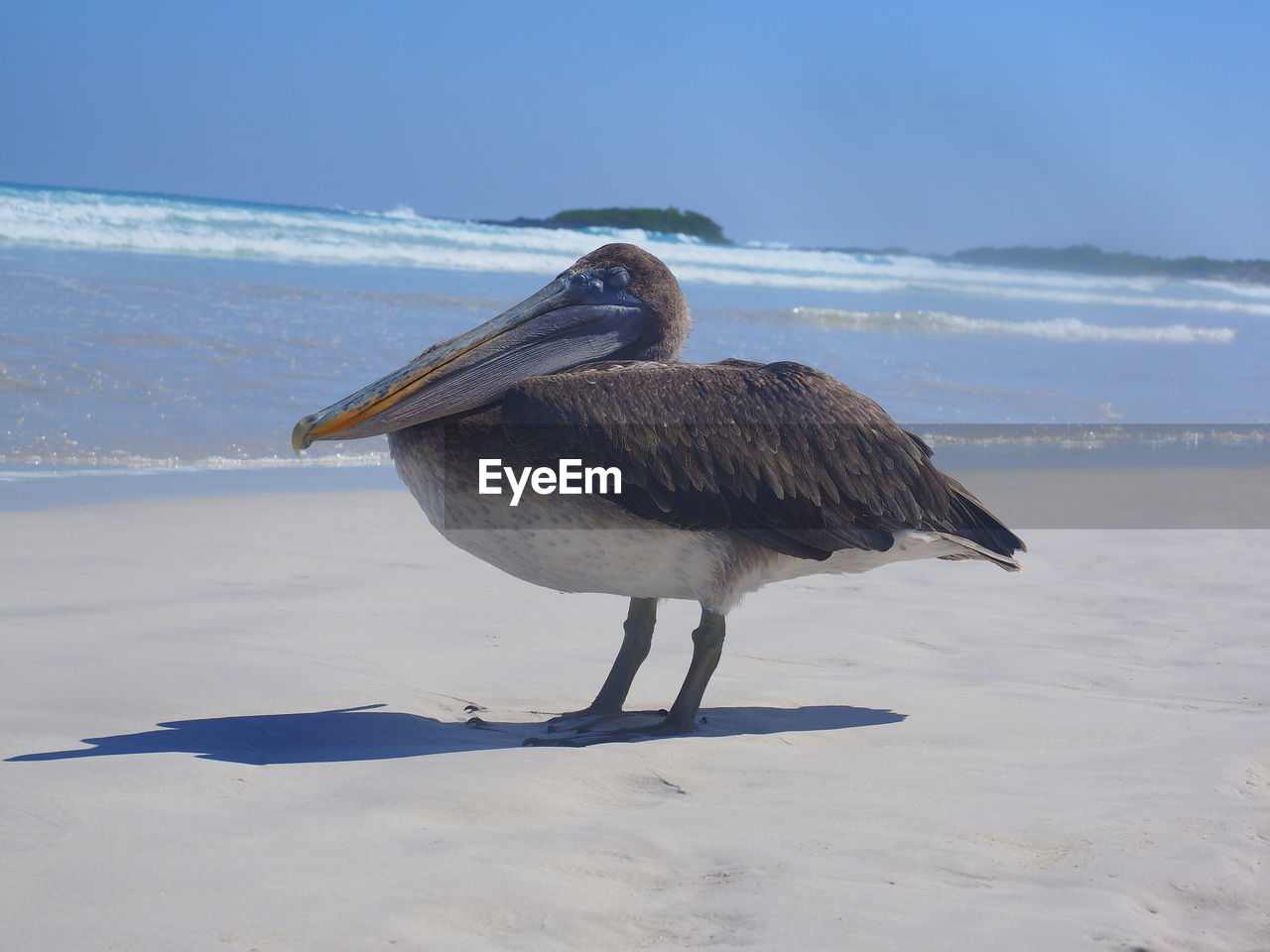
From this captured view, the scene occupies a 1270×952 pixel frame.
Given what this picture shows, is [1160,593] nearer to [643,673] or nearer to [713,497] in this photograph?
[643,673]

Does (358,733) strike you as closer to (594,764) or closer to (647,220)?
(594,764)

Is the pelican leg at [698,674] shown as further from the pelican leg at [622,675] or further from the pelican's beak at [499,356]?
the pelican's beak at [499,356]

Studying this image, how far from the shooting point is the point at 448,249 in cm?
2906

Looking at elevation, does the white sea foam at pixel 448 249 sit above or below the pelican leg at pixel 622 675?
above

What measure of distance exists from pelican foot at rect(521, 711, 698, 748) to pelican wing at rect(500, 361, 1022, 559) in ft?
1.83

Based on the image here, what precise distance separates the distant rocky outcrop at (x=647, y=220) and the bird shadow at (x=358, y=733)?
5185 cm

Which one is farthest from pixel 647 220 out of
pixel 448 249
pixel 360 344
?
pixel 360 344

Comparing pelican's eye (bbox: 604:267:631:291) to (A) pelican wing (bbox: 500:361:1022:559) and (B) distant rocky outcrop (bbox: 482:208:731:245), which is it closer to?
(A) pelican wing (bbox: 500:361:1022:559)

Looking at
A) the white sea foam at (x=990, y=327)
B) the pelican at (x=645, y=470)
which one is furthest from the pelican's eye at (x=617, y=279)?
the white sea foam at (x=990, y=327)

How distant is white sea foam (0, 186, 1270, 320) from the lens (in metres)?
23.9

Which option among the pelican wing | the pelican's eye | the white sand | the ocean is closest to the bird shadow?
the white sand

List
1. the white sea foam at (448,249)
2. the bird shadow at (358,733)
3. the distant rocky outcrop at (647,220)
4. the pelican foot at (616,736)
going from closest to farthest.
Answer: the bird shadow at (358,733)
the pelican foot at (616,736)
the white sea foam at (448,249)
the distant rocky outcrop at (647,220)

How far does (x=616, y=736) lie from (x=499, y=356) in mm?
1139

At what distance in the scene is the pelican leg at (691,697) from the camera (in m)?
3.68
